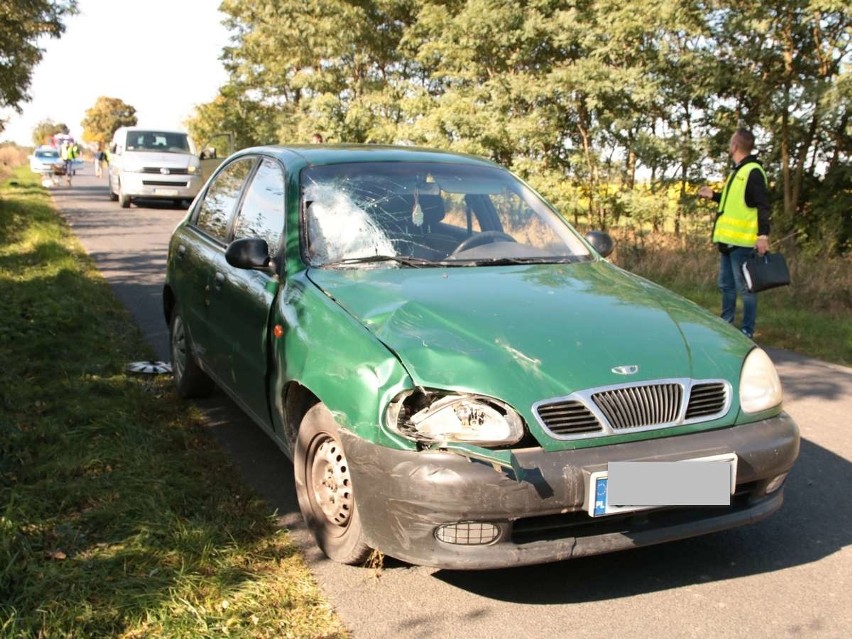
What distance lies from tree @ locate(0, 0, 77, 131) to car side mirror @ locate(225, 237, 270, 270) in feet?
59.2

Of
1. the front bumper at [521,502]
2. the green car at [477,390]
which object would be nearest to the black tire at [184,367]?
the green car at [477,390]

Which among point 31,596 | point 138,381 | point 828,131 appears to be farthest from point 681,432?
point 828,131

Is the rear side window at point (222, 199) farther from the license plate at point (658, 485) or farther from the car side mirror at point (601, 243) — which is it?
the license plate at point (658, 485)

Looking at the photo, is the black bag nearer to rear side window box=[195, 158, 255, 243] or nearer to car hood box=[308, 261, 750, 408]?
car hood box=[308, 261, 750, 408]

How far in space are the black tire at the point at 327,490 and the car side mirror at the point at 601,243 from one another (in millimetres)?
2042

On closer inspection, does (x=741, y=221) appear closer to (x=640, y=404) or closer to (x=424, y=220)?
(x=424, y=220)

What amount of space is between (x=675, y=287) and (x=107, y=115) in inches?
4746

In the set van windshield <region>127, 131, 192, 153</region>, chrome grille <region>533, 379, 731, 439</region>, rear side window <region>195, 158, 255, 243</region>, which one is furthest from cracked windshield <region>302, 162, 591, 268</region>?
van windshield <region>127, 131, 192, 153</region>

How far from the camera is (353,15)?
26875 mm

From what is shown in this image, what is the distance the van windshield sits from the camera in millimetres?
23484

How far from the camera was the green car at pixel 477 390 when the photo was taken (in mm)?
3072

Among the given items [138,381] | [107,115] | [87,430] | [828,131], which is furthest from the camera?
[107,115]

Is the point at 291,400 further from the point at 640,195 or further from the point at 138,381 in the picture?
the point at 640,195

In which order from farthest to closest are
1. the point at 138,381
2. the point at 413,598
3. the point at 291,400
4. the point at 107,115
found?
1. the point at 107,115
2. the point at 138,381
3. the point at 291,400
4. the point at 413,598
